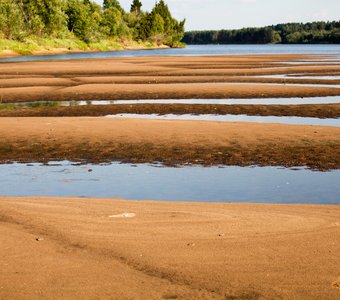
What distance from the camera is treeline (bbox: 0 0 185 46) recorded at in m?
107

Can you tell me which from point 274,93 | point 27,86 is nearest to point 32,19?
point 27,86

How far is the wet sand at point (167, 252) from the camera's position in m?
6.09

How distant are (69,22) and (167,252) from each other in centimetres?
13792

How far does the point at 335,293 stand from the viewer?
599 cm

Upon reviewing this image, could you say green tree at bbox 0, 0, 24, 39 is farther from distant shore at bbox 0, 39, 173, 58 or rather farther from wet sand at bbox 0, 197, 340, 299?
wet sand at bbox 0, 197, 340, 299

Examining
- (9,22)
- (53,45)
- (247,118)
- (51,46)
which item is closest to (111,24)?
(53,45)

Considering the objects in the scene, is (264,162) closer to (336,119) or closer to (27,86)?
(336,119)

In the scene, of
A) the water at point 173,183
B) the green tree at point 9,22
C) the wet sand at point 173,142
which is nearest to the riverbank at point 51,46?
the green tree at point 9,22

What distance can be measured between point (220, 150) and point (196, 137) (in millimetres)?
1822

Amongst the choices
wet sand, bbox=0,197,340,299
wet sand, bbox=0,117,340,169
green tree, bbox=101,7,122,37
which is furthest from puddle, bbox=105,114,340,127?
green tree, bbox=101,7,122,37

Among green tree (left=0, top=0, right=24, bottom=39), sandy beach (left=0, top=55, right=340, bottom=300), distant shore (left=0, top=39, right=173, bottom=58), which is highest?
sandy beach (left=0, top=55, right=340, bottom=300)

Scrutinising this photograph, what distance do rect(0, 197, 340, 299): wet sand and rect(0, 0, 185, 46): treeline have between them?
98229 millimetres

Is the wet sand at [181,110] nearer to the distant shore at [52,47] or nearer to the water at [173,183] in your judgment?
the water at [173,183]

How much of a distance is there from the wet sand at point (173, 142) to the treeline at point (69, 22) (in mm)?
87647
